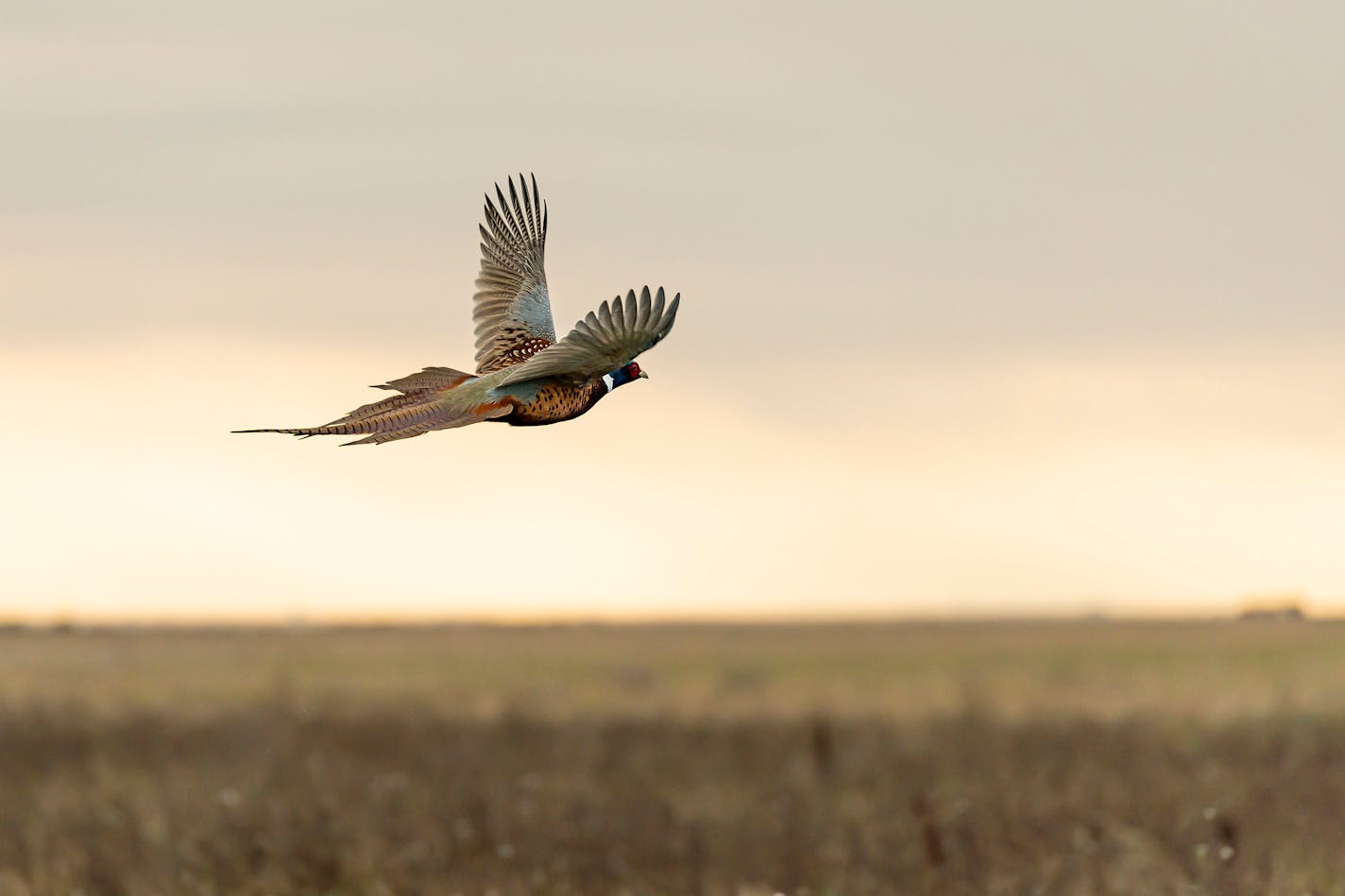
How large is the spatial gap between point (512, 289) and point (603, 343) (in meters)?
0.88

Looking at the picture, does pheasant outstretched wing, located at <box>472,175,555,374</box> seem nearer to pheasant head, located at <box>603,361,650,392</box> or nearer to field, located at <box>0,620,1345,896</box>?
pheasant head, located at <box>603,361,650,392</box>

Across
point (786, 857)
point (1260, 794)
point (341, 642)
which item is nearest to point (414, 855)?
point (786, 857)

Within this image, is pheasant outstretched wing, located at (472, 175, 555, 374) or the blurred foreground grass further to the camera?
the blurred foreground grass

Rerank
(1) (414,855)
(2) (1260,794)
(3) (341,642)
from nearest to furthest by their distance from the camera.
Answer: (1) (414,855), (2) (1260,794), (3) (341,642)

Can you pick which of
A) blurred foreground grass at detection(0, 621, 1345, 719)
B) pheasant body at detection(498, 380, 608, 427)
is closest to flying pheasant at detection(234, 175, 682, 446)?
pheasant body at detection(498, 380, 608, 427)

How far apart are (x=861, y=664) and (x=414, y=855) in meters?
40.0

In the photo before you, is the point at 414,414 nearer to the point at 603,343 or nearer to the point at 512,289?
the point at 603,343

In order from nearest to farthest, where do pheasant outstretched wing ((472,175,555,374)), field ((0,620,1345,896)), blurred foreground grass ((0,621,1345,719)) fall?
1. pheasant outstretched wing ((472,175,555,374))
2. field ((0,620,1345,896))
3. blurred foreground grass ((0,621,1345,719))

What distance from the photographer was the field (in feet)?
52.5

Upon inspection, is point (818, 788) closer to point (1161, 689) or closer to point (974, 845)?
point (974, 845)

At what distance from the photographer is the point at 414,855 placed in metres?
15.5

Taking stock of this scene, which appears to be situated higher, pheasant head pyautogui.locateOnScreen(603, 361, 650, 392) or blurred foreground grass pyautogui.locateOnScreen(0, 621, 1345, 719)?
pheasant head pyautogui.locateOnScreen(603, 361, 650, 392)

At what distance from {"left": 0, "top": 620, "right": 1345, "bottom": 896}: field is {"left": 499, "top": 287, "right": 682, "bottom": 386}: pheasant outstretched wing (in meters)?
11.7

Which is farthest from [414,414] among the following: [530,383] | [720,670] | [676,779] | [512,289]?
[720,670]
